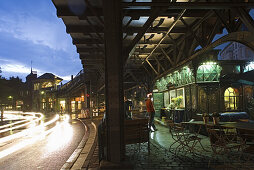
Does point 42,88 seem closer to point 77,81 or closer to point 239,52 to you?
point 77,81

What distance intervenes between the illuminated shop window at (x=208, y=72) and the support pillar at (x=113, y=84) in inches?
285

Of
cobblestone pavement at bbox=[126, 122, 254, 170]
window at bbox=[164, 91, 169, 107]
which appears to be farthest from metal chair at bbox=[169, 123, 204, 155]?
window at bbox=[164, 91, 169, 107]

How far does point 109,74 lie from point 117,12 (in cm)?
160

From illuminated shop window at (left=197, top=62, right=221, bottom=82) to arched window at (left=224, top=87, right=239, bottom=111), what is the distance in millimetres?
1304

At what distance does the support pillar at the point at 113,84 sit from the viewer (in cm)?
502

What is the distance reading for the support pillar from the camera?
5.02m

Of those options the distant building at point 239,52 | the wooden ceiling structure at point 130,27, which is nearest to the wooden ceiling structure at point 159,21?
the wooden ceiling structure at point 130,27

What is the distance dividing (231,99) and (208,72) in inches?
A: 94.5

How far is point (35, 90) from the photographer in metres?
67.2

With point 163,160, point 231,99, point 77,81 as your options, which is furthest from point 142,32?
point 77,81

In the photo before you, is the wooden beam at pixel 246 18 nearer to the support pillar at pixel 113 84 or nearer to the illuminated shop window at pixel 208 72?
the support pillar at pixel 113 84

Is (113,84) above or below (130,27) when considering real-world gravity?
below

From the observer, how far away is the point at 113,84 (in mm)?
5043

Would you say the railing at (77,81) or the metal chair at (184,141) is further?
the railing at (77,81)
